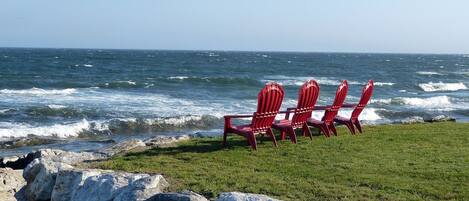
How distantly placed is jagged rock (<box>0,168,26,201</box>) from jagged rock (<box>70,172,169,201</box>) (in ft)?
6.25

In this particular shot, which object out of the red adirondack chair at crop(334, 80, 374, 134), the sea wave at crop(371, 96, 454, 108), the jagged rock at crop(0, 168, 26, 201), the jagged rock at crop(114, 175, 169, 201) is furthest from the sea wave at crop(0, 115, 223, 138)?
the sea wave at crop(371, 96, 454, 108)

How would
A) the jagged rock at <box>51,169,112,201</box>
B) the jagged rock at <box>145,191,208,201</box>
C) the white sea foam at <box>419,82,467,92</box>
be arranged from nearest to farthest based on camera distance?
the jagged rock at <box>145,191,208,201</box> < the jagged rock at <box>51,169,112,201</box> < the white sea foam at <box>419,82,467,92</box>

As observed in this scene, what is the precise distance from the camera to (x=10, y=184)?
8812mm

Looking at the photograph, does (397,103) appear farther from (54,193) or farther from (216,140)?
(54,193)

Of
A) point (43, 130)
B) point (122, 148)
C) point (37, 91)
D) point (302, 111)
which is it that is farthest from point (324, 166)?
point (37, 91)

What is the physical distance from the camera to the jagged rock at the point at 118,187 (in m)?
5.84

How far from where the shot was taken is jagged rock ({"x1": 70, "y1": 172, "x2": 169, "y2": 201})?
230 inches

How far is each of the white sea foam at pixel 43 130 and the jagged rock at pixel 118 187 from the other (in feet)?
36.0

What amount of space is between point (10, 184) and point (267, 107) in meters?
4.09

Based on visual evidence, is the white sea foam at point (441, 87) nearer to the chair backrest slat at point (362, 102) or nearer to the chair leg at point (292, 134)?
the chair backrest slat at point (362, 102)

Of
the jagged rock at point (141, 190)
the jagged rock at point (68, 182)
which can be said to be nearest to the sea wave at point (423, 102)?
the jagged rock at point (68, 182)

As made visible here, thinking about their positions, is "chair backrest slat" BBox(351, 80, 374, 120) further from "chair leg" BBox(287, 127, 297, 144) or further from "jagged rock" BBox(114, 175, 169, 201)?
"jagged rock" BBox(114, 175, 169, 201)

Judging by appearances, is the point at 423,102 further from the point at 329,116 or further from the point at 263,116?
the point at 263,116

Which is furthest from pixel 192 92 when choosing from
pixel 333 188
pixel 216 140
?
pixel 333 188
